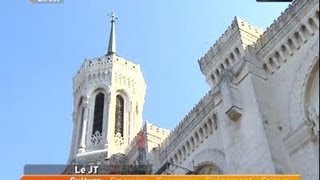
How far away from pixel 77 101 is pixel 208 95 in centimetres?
1230


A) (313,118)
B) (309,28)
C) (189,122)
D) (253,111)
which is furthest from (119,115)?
(313,118)

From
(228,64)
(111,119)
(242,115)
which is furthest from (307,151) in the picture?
(111,119)

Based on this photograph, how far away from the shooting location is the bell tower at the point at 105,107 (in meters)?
26.2

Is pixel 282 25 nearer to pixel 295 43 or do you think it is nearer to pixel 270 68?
pixel 295 43

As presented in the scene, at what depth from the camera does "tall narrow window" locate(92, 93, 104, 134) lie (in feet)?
89.6

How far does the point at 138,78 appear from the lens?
30297 millimetres

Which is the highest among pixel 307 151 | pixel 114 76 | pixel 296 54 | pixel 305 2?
pixel 114 76

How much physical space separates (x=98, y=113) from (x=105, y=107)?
614 mm

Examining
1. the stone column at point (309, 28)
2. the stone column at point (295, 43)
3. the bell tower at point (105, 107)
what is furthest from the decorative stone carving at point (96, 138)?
the stone column at point (309, 28)

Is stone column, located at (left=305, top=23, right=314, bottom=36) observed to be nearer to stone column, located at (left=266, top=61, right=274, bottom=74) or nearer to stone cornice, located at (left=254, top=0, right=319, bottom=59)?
stone cornice, located at (left=254, top=0, right=319, bottom=59)

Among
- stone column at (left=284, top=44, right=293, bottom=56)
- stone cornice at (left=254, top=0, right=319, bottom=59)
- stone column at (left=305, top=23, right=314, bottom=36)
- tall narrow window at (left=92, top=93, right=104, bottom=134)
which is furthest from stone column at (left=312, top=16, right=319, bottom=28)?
tall narrow window at (left=92, top=93, right=104, bottom=134)

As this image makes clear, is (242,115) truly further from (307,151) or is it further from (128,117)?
(128,117)

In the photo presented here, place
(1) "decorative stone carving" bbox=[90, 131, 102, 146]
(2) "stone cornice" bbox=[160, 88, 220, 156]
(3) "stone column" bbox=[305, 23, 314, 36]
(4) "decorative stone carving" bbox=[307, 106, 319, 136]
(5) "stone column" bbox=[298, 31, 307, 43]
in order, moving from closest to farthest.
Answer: (4) "decorative stone carving" bbox=[307, 106, 319, 136] < (3) "stone column" bbox=[305, 23, 314, 36] < (5) "stone column" bbox=[298, 31, 307, 43] < (2) "stone cornice" bbox=[160, 88, 220, 156] < (1) "decorative stone carving" bbox=[90, 131, 102, 146]

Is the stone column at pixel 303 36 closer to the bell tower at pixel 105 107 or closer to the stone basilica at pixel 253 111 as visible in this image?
the stone basilica at pixel 253 111
